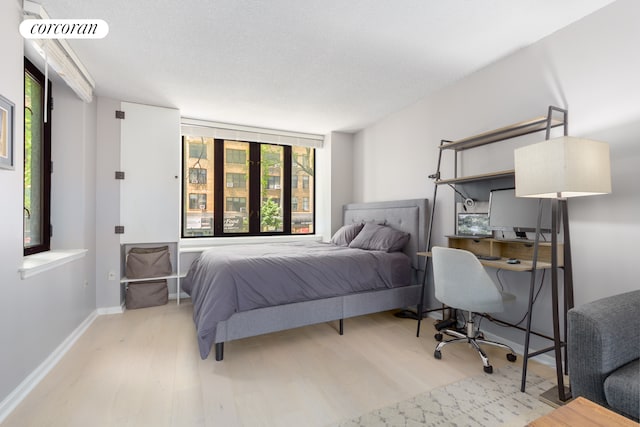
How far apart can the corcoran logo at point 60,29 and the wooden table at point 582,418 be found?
280 centimetres

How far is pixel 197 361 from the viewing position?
86.2 inches

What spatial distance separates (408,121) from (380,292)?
2070mm

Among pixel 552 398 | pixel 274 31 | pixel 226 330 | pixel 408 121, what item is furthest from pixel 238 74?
pixel 552 398

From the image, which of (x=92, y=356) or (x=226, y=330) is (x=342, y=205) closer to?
(x=226, y=330)

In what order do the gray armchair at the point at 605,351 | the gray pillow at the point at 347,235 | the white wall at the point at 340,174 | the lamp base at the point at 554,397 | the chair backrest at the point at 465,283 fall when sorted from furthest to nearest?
the white wall at the point at 340,174, the gray pillow at the point at 347,235, the chair backrest at the point at 465,283, the lamp base at the point at 554,397, the gray armchair at the point at 605,351

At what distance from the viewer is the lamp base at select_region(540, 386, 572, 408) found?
166 cm

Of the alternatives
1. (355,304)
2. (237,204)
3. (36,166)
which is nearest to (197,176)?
(237,204)

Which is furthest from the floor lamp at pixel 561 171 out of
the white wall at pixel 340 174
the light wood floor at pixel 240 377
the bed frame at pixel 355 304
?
the white wall at pixel 340 174

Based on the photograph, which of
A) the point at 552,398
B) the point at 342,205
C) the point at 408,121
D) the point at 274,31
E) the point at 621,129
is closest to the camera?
the point at 552,398

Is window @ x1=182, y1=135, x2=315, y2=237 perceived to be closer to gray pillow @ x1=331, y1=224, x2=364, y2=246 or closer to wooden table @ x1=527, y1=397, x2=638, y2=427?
gray pillow @ x1=331, y1=224, x2=364, y2=246

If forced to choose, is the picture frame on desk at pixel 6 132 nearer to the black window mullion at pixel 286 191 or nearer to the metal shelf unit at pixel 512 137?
the metal shelf unit at pixel 512 137

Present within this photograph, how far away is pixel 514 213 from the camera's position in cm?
228

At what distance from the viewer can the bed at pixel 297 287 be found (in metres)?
2.22

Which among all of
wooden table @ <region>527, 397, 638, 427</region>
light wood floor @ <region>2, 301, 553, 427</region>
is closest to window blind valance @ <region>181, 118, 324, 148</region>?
light wood floor @ <region>2, 301, 553, 427</region>
